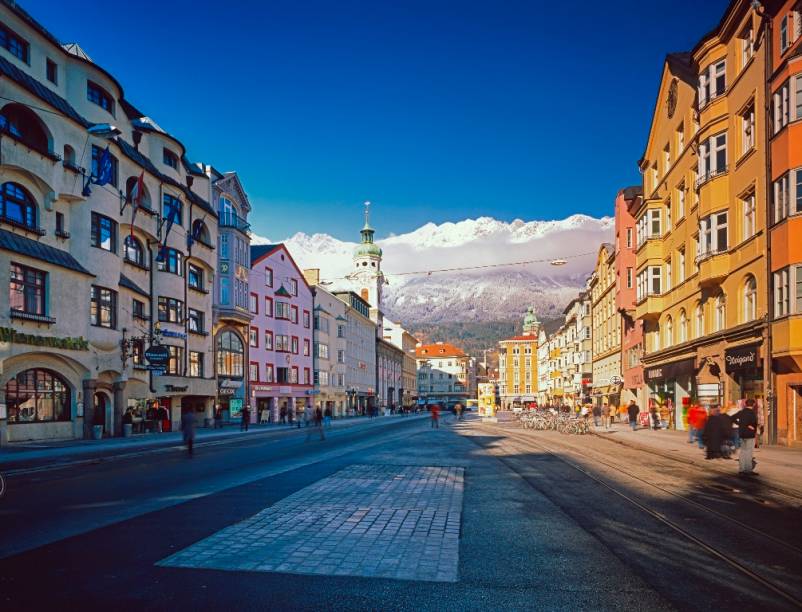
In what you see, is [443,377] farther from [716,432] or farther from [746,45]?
[716,432]

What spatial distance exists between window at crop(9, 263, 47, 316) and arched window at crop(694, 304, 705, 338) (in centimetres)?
3016

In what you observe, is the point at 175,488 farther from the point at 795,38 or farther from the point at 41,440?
the point at 795,38

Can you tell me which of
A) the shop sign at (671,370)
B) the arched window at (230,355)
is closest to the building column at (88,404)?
the arched window at (230,355)

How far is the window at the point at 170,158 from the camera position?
4466cm

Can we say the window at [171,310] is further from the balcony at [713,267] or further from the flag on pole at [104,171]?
the balcony at [713,267]

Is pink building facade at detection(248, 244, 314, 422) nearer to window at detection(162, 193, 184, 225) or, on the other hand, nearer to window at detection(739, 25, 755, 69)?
window at detection(162, 193, 184, 225)

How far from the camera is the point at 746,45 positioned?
2817 cm

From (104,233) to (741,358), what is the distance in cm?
A: 3061

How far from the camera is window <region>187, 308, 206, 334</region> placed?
46.8 m

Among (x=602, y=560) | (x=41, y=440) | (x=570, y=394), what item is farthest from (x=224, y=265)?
(x=570, y=394)

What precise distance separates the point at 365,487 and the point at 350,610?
305 inches

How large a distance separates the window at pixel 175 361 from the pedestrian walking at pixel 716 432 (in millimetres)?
33419

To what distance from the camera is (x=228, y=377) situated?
55.2 metres

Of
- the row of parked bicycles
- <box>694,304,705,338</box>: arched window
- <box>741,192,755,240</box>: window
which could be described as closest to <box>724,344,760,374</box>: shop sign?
<box>694,304,705,338</box>: arched window
